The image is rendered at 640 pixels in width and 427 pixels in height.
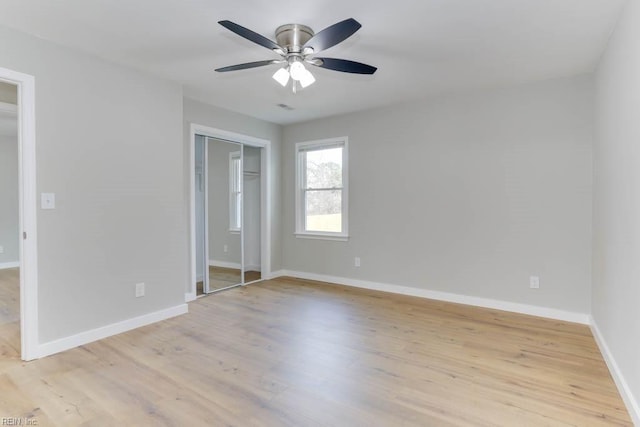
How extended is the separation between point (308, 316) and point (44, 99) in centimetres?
301

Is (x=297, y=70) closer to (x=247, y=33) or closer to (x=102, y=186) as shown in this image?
(x=247, y=33)

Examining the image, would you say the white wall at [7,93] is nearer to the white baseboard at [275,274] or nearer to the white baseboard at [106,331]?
the white baseboard at [106,331]

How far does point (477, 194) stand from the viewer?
12.9 feet

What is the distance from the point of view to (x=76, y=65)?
2.84 metres

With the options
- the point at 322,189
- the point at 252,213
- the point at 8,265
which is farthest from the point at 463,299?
the point at 8,265

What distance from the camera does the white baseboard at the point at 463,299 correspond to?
344cm

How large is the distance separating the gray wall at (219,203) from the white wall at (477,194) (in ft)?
4.62

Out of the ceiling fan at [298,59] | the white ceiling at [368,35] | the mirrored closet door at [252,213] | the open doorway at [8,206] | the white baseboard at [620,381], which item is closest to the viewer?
the white baseboard at [620,381]

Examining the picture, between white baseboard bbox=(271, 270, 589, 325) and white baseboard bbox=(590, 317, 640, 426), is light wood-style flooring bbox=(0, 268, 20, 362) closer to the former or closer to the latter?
white baseboard bbox=(271, 270, 589, 325)

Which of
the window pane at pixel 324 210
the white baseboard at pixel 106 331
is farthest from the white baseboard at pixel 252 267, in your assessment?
the white baseboard at pixel 106 331

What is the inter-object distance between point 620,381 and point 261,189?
456cm

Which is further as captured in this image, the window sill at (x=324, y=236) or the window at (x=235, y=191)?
the window sill at (x=324, y=236)

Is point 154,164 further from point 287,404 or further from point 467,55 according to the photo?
point 467,55

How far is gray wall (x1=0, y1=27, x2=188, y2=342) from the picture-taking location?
2668 millimetres
